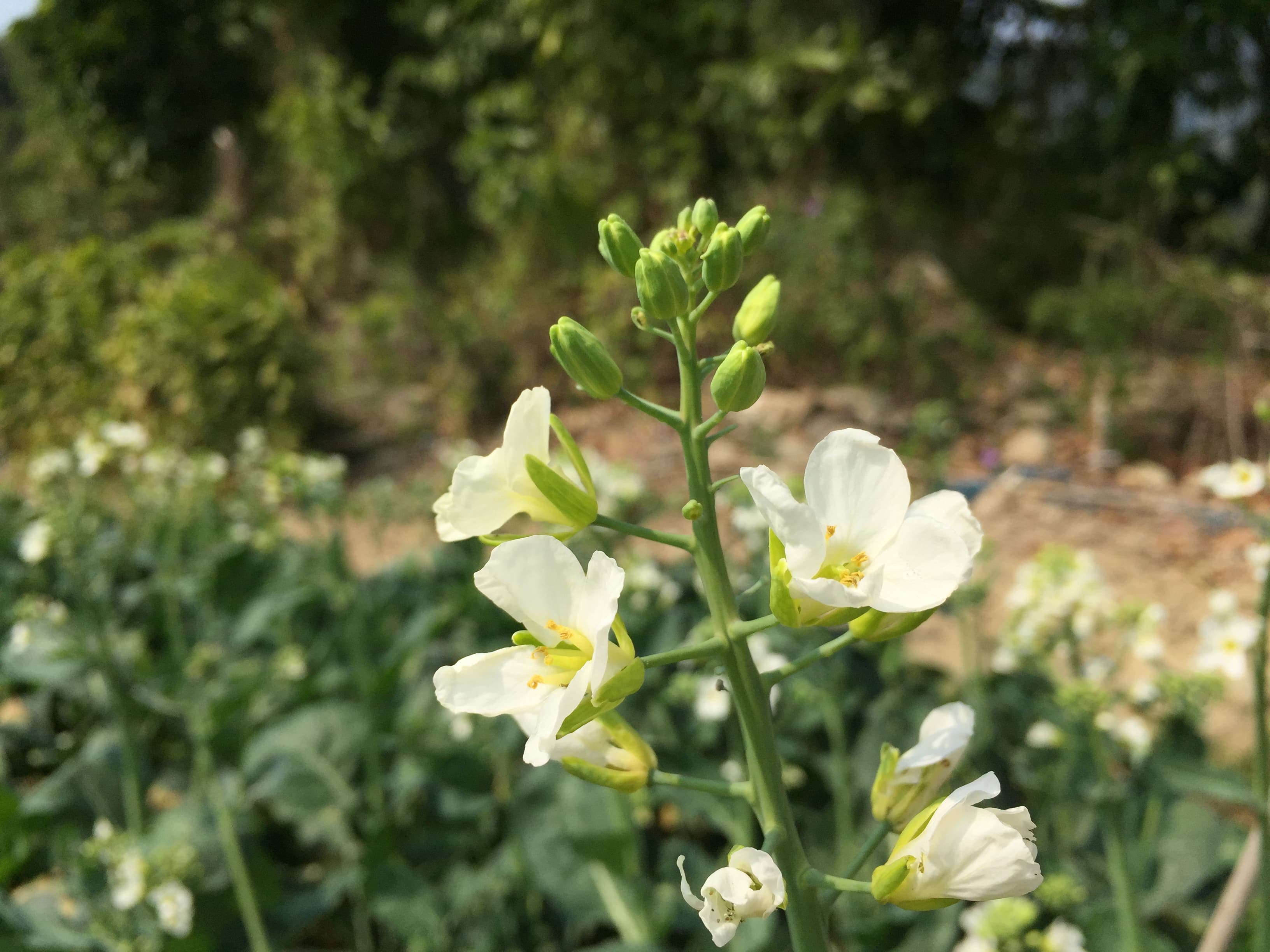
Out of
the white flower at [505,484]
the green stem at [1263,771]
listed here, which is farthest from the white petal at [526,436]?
the green stem at [1263,771]

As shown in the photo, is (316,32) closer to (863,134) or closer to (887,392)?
(863,134)

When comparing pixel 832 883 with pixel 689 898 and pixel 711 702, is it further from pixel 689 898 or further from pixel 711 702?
pixel 711 702

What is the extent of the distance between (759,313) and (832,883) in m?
0.41

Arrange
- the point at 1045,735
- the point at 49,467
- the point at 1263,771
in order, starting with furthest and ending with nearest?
the point at 49,467, the point at 1045,735, the point at 1263,771

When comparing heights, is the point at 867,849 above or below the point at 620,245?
below

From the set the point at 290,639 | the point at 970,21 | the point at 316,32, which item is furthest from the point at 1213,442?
the point at 316,32

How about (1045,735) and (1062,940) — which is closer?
(1062,940)

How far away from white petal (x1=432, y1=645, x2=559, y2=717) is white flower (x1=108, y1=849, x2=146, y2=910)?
3.36ft

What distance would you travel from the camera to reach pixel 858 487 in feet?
1.97

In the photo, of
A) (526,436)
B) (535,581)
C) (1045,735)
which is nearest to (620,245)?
(526,436)

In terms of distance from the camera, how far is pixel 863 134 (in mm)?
6770

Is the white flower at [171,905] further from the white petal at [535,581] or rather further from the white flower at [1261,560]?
the white flower at [1261,560]

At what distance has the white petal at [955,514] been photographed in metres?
0.59

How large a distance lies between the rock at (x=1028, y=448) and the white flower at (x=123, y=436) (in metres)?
4.41
